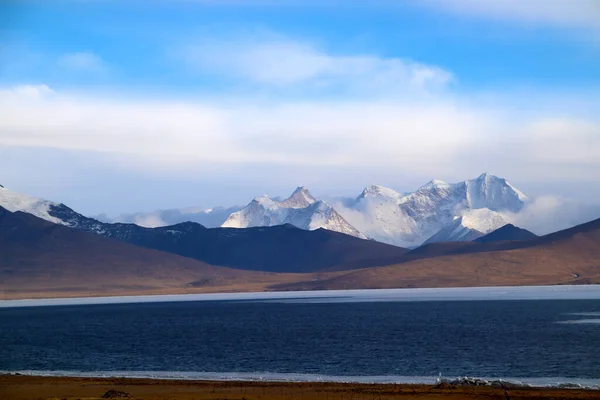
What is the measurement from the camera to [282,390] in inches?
2219

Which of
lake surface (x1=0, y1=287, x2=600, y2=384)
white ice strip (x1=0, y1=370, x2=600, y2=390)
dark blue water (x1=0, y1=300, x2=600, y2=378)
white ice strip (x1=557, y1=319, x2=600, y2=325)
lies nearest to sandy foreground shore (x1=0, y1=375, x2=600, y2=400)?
white ice strip (x1=0, y1=370, x2=600, y2=390)

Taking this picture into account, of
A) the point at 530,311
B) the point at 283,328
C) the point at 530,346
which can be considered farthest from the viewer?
the point at 530,311

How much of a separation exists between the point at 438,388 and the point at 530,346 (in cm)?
3037

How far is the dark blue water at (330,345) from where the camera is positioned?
233 ft

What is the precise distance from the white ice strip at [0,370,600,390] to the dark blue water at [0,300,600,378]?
2206mm

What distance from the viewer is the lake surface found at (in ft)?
225

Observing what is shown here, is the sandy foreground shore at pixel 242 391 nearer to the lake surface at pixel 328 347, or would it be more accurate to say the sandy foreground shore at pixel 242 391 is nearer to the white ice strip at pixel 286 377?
the white ice strip at pixel 286 377

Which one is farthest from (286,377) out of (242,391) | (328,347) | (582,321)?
(582,321)

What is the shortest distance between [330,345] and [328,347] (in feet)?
6.63

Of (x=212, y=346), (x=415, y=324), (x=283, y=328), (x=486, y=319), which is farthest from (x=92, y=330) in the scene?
(x=486, y=319)

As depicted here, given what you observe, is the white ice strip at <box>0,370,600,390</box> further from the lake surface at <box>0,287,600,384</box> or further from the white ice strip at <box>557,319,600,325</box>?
the white ice strip at <box>557,319,600,325</box>

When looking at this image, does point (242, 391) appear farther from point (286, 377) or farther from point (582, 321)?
point (582, 321)

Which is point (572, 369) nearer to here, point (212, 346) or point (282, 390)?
point (282, 390)

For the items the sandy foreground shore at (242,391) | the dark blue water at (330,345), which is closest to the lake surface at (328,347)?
the dark blue water at (330,345)
